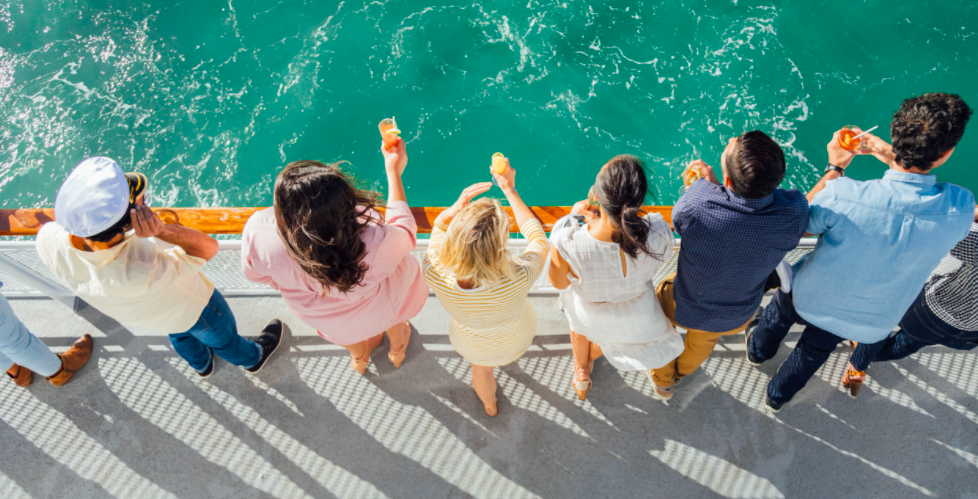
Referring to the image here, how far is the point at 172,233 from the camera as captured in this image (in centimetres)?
220

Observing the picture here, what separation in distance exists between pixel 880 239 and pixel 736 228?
60 centimetres

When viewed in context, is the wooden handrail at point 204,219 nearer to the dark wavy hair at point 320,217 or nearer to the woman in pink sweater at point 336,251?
the woman in pink sweater at point 336,251

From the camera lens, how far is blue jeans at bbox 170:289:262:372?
272cm

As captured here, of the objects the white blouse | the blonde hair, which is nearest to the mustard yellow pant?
the white blouse

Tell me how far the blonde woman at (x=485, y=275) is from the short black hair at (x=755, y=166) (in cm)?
85

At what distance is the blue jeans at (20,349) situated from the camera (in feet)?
8.59

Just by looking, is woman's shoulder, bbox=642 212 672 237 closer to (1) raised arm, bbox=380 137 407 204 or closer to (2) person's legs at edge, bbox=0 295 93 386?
(1) raised arm, bbox=380 137 407 204

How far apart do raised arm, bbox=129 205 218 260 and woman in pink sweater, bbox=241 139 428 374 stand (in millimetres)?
362

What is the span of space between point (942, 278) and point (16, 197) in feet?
31.4

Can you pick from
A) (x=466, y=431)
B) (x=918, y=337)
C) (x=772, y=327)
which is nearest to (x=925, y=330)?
(x=918, y=337)

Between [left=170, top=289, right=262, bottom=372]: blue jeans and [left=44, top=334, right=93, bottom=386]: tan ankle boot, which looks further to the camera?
[left=44, top=334, right=93, bottom=386]: tan ankle boot

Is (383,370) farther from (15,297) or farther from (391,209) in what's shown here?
(15,297)

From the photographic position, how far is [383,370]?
3.19 metres

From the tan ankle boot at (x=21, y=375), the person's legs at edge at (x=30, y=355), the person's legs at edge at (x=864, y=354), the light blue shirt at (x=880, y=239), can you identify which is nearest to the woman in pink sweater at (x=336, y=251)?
the person's legs at edge at (x=30, y=355)
